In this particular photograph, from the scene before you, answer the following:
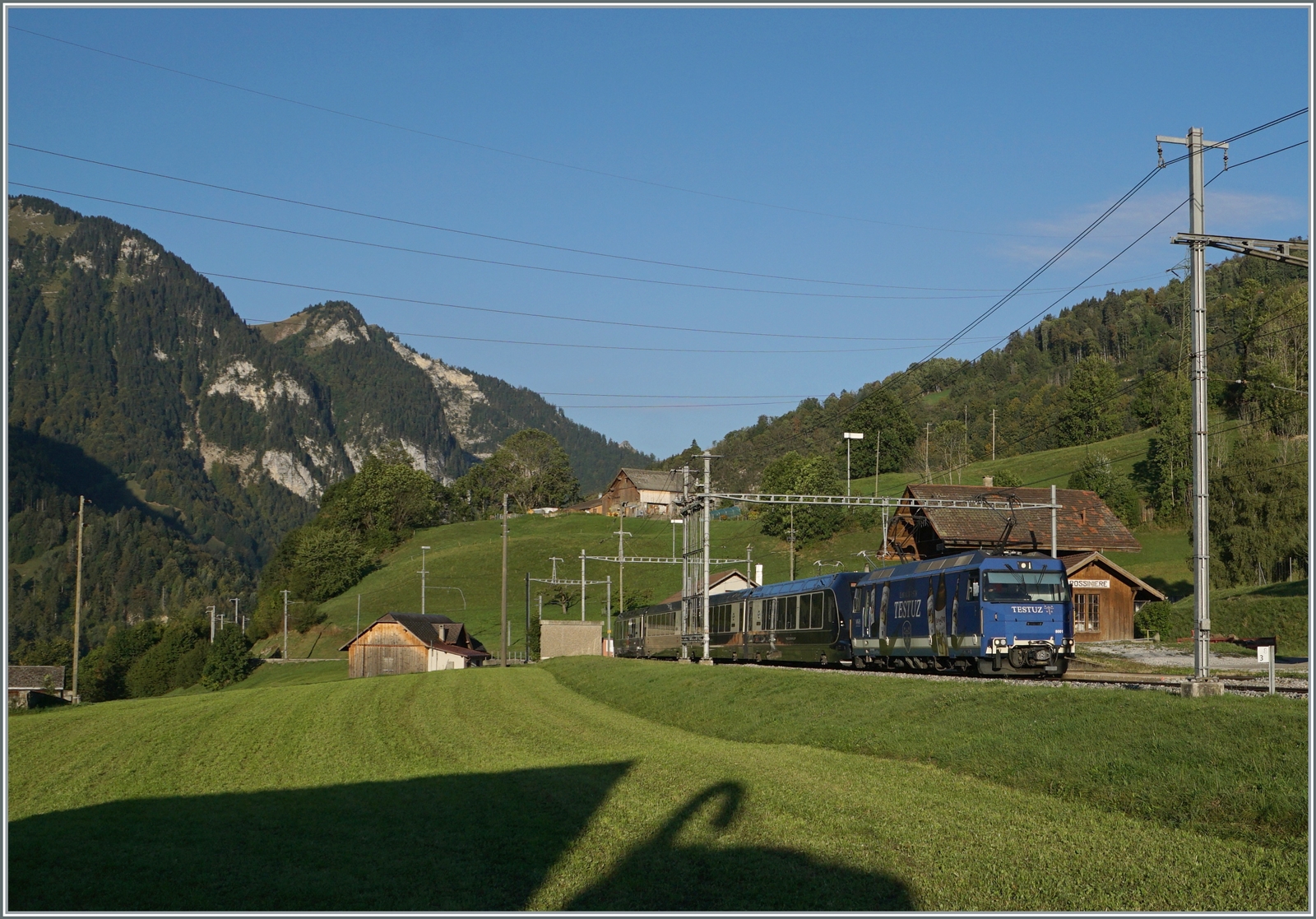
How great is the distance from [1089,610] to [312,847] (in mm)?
47829

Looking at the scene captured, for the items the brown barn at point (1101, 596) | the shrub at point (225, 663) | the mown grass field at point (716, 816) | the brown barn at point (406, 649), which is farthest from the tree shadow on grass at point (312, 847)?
the shrub at point (225, 663)

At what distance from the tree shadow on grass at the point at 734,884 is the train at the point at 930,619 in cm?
2065

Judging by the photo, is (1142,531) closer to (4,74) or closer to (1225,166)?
(1225,166)

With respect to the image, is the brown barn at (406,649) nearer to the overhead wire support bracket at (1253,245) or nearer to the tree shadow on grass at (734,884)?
the overhead wire support bracket at (1253,245)

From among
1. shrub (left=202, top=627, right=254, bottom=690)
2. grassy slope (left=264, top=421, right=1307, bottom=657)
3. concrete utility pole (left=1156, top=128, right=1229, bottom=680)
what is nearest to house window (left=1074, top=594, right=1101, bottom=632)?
grassy slope (left=264, top=421, right=1307, bottom=657)

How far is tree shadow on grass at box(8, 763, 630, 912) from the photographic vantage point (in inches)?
389

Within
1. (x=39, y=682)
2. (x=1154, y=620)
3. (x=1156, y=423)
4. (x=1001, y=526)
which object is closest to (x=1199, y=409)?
(x=1154, y=620)

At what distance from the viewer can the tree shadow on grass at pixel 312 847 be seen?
9.88 metres

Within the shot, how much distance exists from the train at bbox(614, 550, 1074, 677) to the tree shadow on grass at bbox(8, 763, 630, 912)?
16.9m

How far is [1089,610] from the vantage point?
5328 centimetres

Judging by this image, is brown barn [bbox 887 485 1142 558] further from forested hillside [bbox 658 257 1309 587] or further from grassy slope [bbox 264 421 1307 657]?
grassy slope [bbox 264 421 1307 657]

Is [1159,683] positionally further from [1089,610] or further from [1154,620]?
[1154,620]

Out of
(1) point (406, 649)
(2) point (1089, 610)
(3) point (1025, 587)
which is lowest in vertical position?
(1) point (406, 649)

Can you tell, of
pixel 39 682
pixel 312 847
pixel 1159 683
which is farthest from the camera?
pixel 39 682
